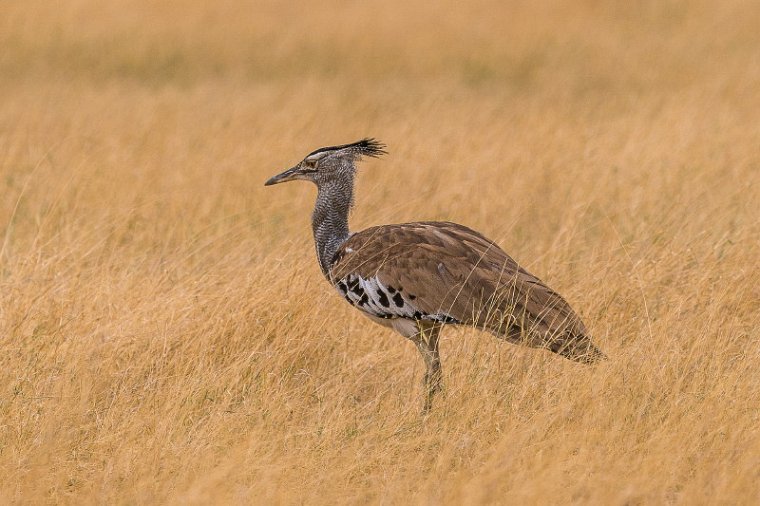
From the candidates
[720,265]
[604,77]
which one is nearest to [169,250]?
[720,265]

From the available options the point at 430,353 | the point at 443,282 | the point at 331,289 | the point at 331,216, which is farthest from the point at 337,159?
the point at 430,353

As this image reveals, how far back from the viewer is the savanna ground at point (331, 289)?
4.07 meters

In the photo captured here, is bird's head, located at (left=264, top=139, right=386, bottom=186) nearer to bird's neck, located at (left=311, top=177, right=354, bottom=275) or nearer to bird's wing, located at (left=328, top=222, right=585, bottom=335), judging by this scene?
bird's neck, located at (left=311, top=177, right=354, bottom=275)

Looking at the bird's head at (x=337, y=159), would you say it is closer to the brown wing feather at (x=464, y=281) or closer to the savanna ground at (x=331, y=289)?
the brown wing feather at (x=464, y=281)

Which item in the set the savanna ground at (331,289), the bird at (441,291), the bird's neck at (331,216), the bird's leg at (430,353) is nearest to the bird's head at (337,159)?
the bird's neck at (331,216)

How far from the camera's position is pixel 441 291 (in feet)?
15.8

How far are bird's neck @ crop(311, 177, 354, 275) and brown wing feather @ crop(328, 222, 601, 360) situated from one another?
15 cm

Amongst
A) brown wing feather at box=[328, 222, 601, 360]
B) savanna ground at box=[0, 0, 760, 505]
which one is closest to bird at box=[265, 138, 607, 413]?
brown wing feather at box=[328, 222, 601, 360]

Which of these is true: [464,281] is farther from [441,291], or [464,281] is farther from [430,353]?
[430,353]

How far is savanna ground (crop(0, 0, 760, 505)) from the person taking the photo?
160 inches

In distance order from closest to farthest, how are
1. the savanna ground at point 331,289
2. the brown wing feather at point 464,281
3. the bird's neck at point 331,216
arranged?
the savanna ground at point 331,289 < the brown wing feather at point 464,281 < the bird's neck at point 331,216

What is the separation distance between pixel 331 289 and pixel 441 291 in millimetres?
1080

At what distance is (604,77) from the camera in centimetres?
1262

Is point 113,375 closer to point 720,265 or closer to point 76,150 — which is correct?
point 720,265
